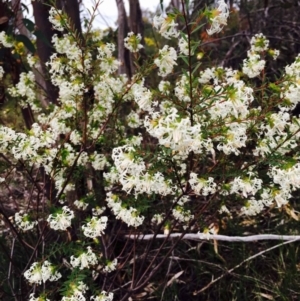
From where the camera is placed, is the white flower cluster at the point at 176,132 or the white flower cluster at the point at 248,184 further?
the white flower cluster at the point at 248,184

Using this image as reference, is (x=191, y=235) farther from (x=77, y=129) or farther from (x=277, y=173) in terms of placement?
(x=277, y=173)

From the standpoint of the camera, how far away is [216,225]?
2.83m

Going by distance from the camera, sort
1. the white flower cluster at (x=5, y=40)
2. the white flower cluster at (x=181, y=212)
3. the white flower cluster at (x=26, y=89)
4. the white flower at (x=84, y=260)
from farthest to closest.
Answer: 1. the white flower cluster at (x=26, y=89)
2. the white flower cluster at (x=5, y=40)
3. the white flower cluster at (x=181, y=212)
4. the white flower at (x=84, y=260)

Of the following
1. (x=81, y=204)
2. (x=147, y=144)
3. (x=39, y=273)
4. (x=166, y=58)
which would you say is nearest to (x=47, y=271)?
(x=39, y=273)

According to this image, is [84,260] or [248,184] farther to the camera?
[84,260]

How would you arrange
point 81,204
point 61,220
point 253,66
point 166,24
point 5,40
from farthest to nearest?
point 81,204, point 5,40, point 253,66, point 61,220, point 166,24

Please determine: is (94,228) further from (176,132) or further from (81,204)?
(176,132)

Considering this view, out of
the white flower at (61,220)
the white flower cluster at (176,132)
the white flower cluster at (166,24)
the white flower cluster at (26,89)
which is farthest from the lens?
the white flower cluster at (26,89)

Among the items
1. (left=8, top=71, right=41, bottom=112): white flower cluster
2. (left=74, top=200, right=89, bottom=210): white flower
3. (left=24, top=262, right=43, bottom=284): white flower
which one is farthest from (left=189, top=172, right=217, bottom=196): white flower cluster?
(left=8, top=71, right=41, bottom=112): white flower cluster

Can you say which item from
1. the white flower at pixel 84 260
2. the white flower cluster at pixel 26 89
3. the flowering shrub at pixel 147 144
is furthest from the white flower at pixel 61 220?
the white flower cluster at pixel 26 89

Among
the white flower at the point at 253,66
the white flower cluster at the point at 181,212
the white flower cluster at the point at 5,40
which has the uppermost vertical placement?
the white flower cluster at the point at 5,40

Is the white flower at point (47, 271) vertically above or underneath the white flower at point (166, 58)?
underneath

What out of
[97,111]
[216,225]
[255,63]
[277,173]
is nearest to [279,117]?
[277,173]

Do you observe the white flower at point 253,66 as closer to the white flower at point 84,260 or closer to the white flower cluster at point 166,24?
the white flower cluster at point 166,24
